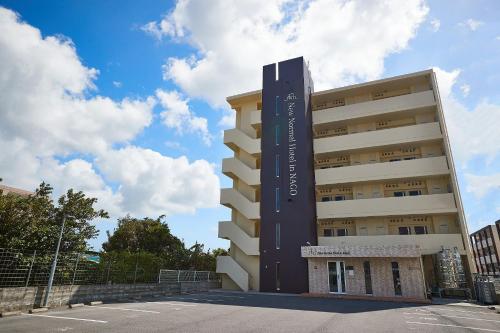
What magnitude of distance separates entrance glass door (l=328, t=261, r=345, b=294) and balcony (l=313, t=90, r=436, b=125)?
14.7m

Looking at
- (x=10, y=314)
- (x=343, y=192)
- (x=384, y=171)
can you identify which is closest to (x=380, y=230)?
(x=343, y=192)

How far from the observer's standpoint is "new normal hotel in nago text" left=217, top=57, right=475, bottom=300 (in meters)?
24.4

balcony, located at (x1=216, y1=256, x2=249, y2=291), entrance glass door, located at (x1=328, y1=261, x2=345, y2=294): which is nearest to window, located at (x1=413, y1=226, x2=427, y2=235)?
entrance glass door, located at (x1=328, y1=261, x2=345, y2=294)

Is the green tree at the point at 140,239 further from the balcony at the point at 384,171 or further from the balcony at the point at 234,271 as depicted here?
the balcony at the point at 384,171

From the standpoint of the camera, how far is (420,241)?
1019 inches

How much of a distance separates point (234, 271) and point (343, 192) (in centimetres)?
1332

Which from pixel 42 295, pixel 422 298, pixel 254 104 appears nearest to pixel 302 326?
pixel 42 295

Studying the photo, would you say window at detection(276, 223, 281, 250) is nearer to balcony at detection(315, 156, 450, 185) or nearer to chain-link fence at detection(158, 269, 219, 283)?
balcony at detection(315, 156, 450, 185)

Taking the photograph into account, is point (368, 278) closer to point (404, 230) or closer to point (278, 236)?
point (404, 230)

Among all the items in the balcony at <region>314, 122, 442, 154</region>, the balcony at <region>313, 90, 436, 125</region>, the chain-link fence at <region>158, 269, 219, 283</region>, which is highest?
the balcony at <region>313, 90, 436, 125</region>

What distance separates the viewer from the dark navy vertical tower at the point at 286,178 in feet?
89.6

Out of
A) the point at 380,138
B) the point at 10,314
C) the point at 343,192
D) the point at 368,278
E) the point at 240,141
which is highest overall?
the point at 240,141

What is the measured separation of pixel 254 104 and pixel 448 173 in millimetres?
20838

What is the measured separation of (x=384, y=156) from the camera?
31266mm
